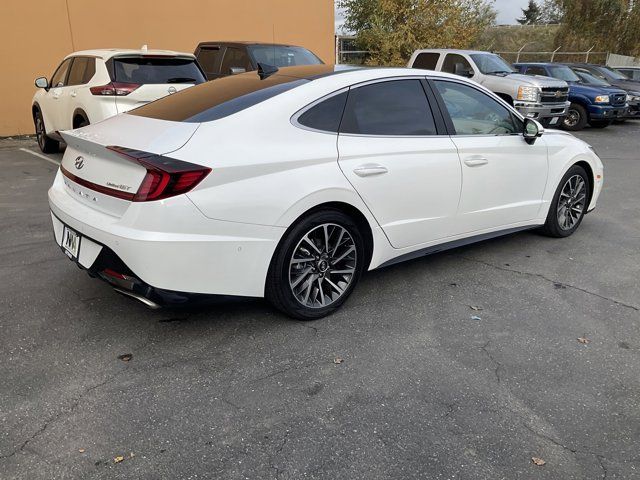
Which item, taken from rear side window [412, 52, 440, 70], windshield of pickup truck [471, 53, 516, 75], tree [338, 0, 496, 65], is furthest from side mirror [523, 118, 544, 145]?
tree [338, 0, 496, 65]

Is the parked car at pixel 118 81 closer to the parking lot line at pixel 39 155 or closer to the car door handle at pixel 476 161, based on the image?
the parking lot line at pixel 39 155

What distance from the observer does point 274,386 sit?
2939 mm

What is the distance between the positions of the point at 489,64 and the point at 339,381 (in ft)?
40.8

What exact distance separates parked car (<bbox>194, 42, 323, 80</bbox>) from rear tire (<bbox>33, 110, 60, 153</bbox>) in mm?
3047

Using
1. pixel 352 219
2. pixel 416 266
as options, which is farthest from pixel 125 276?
pixel 416 266

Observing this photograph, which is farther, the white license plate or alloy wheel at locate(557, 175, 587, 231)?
alloy wheel at locate(557, 175, 587, 231)

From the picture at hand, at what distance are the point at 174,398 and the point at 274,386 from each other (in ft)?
1.70

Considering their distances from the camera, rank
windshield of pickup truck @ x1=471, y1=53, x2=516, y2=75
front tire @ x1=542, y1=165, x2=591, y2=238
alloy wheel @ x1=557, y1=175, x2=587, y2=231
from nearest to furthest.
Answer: front tire @ x1=542, y1=165, x2=591, y2=238 → alloy wheel @ x1=557, y1=175, x2=587, y2=231 → windshield of pickup truck @ x1=471, y1=53, x2=516, y2=75

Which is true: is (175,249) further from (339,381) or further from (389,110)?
(389,110)

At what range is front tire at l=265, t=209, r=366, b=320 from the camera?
133 inches

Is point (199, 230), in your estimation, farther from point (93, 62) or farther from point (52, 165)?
point (52, 165)

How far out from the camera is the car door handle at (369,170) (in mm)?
3594

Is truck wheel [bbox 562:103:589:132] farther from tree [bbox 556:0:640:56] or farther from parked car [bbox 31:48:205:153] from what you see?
tree [bbox 556:0:640:56]

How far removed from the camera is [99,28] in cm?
1188
